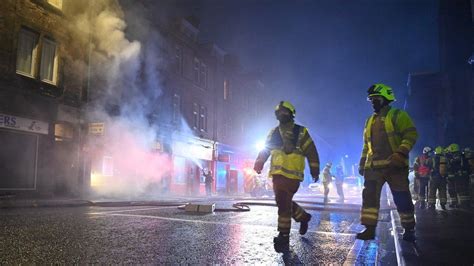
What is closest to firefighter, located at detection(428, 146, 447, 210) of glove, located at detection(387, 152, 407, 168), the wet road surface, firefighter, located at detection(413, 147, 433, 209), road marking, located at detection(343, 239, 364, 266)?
firefighter, located at detection(413, 147, 433, 209)

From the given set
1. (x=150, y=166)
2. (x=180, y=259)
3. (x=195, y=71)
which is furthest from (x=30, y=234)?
(x=195, y=71)

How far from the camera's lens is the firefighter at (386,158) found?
4.32 meters

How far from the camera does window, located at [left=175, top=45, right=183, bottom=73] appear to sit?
2491 centimetres

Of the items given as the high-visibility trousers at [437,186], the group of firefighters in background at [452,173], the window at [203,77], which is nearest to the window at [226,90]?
the window at [203,77]

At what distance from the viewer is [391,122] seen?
457 cm

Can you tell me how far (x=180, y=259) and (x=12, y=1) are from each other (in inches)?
616

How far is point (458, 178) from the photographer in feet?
34.7

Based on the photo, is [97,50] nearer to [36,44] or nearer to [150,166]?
[36,44]

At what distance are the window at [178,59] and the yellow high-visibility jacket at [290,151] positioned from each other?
21.2m

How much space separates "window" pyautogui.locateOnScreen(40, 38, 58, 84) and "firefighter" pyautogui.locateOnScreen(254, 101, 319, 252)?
14.9 metres

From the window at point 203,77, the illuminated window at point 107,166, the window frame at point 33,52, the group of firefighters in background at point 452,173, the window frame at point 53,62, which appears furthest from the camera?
the window at point 203,77

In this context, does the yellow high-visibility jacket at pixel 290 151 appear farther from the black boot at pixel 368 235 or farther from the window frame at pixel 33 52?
the window frame at pixel 33 52

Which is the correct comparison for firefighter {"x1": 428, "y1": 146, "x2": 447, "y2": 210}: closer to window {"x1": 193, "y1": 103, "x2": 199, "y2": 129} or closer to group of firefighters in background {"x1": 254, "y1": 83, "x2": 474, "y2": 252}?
group of firefighters in background {"x1": 254, "y1": 83, "x2": 474, "y2": 252}

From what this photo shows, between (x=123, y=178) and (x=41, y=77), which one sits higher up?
(x=41, y=77)
